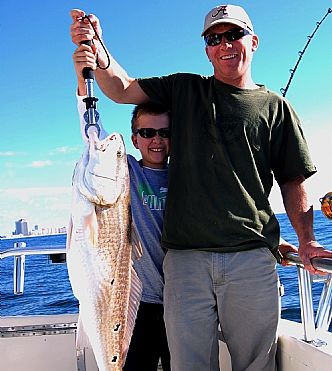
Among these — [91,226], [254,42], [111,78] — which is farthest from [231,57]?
[91,226]

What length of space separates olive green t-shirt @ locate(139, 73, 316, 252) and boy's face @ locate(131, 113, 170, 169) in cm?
9

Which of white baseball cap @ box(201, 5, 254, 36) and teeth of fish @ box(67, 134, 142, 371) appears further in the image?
white baseball cap @ box(201, 5, 254, 36)

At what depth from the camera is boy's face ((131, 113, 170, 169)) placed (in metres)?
3.07

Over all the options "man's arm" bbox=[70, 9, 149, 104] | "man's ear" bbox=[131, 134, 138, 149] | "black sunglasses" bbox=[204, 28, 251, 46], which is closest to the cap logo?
"black sunglasses" bbox=[204, 28, 251, 46]

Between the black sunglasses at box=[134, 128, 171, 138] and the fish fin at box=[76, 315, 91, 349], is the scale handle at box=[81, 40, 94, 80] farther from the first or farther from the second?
the fish fin at box=[76, 315, 91, 349]

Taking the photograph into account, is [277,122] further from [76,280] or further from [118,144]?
[76,280]

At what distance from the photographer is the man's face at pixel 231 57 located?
2.96 meters

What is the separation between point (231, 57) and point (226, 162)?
0.64 m

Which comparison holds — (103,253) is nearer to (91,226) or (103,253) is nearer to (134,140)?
(91,226)

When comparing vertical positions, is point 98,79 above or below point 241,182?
above

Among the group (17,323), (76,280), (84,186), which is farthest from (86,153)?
(17,323)

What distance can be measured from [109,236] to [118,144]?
1.53ft

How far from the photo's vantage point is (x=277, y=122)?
118 inches

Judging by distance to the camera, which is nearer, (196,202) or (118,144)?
(118,144)
